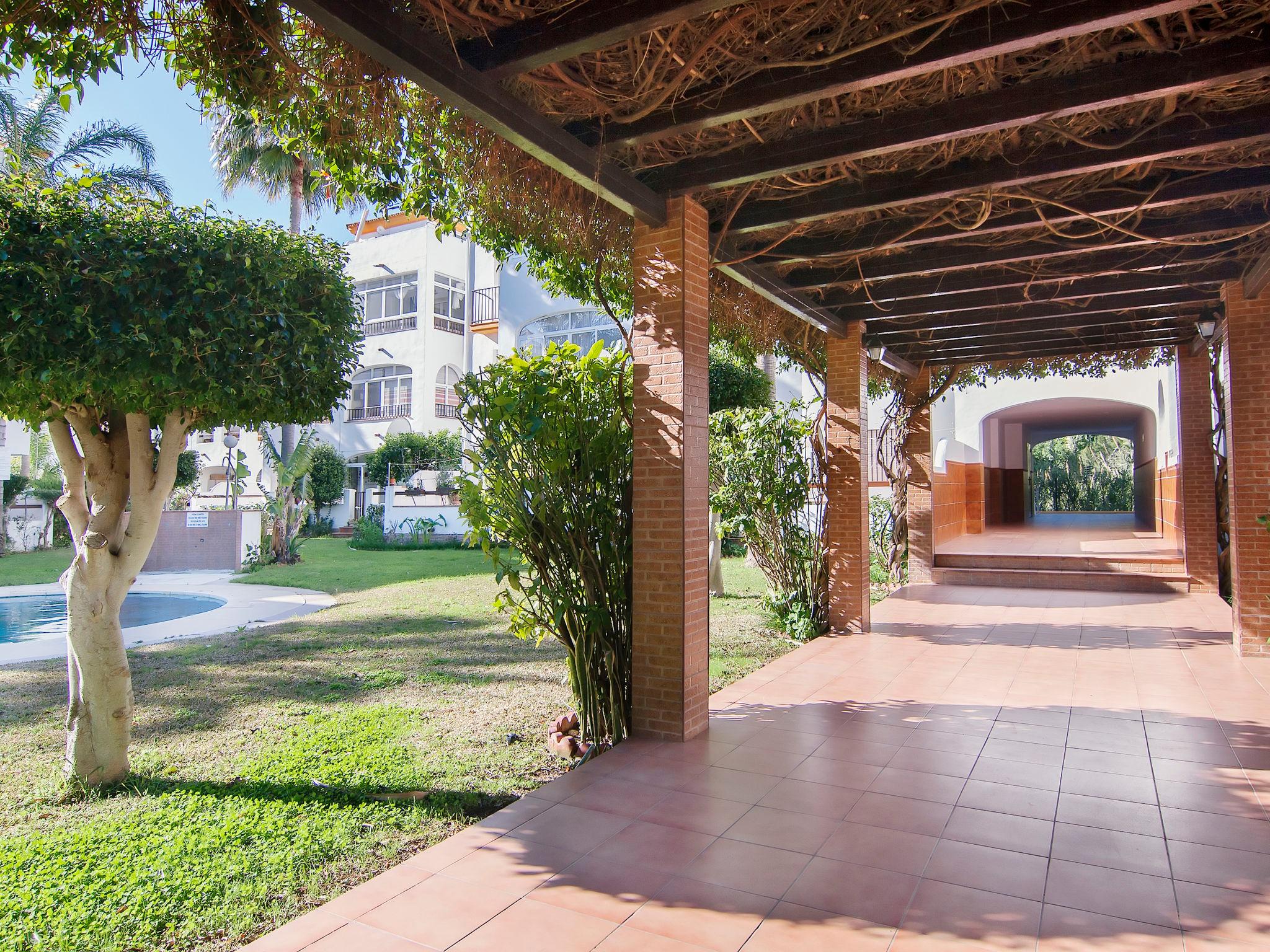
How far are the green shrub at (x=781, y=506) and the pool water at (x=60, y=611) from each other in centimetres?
763

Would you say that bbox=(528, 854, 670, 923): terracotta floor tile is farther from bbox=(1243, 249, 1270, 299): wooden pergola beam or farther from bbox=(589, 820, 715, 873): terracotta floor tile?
bbox=(1243, 249, 1270, 299): wooden pergola beam

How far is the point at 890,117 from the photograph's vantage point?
4496 mm

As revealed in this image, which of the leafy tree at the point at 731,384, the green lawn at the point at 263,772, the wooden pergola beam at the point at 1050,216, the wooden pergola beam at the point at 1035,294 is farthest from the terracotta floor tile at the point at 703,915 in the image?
the leafy tree at the point at 731,384

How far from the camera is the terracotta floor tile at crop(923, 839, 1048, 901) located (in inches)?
122

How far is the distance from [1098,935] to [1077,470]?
3755 cm

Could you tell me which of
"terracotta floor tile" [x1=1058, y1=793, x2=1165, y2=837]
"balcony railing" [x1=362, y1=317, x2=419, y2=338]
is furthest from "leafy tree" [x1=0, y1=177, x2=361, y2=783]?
"balcony railing" [x1=362, y1=317, x2=419, y2=338]

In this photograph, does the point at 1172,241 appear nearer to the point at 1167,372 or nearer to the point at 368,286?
the point at 1167,372

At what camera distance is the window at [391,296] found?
2861cm

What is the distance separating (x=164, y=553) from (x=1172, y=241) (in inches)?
733

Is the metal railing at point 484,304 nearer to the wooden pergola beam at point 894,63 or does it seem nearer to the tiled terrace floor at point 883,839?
the tiled terrace floor at point 883,839

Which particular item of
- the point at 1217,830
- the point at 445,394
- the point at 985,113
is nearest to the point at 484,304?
the point at 445,394

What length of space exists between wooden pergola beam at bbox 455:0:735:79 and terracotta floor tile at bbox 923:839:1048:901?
3515 mm

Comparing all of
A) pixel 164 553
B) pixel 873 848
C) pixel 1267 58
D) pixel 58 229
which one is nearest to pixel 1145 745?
pixel 873 848

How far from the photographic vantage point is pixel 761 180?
530 cm
